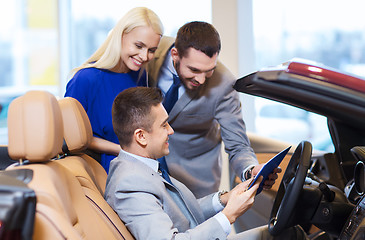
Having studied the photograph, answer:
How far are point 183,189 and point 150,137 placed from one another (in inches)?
11.8

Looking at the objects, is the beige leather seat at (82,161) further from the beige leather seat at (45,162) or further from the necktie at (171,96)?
the necktie at (171,96)

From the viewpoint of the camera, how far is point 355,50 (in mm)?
5301

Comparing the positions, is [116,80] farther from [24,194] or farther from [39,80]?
[39,80]

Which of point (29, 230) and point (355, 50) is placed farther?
point (355, 50)

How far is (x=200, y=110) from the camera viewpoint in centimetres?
234

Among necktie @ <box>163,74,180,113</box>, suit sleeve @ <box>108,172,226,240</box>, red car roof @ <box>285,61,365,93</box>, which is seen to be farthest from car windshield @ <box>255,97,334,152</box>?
red car roof @ <box>285,61,365,93</box>

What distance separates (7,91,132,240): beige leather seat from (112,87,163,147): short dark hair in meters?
0.28

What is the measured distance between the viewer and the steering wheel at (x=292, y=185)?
143 centimetres

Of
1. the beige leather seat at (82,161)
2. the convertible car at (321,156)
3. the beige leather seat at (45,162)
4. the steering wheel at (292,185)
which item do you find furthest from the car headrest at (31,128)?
the steering wheel at (292,185)

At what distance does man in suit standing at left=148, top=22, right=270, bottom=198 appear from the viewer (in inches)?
80.9

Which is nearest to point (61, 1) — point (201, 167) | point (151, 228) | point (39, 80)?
point (39, 80)

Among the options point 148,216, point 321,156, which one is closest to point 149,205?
point 148,216

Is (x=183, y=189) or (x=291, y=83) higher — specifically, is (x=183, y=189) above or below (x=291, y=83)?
below

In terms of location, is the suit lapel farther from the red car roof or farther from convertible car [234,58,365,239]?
the red car roof
